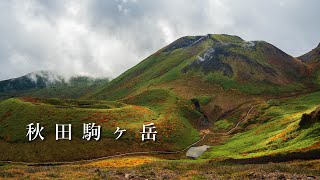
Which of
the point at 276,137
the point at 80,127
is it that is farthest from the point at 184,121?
the point at 276,137

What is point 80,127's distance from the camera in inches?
4173

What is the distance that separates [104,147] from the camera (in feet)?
313

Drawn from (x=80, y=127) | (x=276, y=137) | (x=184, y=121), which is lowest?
(x=276, y=137)

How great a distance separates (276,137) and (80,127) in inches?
2387

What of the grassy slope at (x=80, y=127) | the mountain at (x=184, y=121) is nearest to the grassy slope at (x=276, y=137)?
the mountain at (x=184, y=121)

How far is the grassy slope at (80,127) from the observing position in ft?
303

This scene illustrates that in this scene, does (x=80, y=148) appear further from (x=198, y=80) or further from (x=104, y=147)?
(x=198, y=80)

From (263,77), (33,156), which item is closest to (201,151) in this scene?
(33,156)

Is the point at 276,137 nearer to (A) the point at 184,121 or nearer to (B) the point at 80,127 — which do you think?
(B) the point at 80,127

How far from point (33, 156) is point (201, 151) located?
46.6 m

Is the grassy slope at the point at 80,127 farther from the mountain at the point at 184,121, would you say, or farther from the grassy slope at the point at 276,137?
the grassy slope at the point at 276,137

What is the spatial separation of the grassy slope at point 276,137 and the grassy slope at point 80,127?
72.2 feet

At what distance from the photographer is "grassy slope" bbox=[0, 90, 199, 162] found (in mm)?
92250

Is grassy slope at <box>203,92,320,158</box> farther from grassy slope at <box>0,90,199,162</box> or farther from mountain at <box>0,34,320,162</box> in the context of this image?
grassy slope at <box>0,90,199,162</box>
